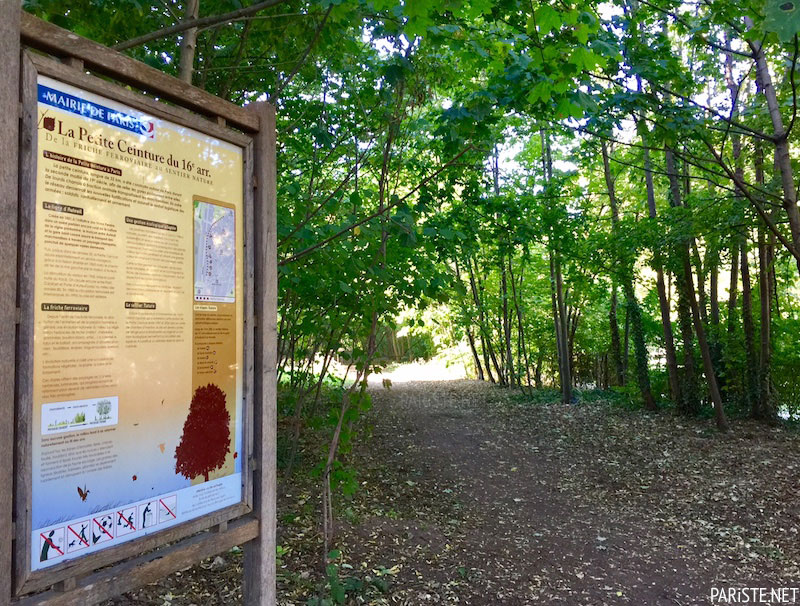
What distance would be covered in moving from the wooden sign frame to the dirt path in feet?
6.12

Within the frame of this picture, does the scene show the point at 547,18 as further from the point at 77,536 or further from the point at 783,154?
the point at 783,154

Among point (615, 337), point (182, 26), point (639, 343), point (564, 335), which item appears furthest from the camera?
point (615, 337)

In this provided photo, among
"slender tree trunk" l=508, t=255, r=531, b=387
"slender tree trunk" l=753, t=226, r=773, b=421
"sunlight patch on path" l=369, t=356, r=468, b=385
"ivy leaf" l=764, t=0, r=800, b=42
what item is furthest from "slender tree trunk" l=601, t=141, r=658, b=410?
"sunlight patch on path" l=369, t=356, r=468, b=385

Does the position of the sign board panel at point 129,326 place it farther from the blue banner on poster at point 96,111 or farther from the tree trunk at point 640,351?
the tree trunk at point 640,351

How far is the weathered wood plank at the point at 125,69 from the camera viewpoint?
1.54 metres

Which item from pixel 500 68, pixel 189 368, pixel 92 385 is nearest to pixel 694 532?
pixel 500 68

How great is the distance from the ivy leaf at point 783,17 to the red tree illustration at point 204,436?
2.33 metres

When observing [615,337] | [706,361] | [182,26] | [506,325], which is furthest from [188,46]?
[506,325]

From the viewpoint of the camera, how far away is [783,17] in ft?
5.78

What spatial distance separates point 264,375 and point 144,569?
2.55ft

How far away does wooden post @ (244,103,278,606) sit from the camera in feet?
7.01

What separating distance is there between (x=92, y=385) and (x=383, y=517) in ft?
12.2

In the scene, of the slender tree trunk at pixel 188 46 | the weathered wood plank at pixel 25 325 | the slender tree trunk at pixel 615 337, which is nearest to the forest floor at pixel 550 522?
the weathered wood plank at pixel 25 325

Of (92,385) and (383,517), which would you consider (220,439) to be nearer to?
(92,385)
